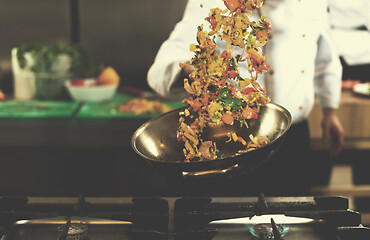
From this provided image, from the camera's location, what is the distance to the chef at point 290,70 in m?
1.26

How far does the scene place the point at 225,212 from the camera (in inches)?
39.8

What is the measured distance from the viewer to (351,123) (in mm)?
1932

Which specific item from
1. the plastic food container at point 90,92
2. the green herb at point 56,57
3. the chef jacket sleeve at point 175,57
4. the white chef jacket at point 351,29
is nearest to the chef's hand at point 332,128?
the white chef jacket at point 351,29

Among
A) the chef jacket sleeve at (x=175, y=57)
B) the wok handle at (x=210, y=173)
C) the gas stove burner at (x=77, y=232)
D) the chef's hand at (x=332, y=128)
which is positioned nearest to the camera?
the wok handle at (x=210, y=173)

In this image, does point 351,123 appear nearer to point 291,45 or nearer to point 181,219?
point 291,45

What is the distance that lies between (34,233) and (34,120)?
0.95 meters

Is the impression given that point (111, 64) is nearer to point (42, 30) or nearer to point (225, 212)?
point (42, 30)

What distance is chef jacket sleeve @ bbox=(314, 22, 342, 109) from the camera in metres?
1.53

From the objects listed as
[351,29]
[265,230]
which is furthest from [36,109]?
[351,29]

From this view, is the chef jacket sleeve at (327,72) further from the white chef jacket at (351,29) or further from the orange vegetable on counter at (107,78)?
the orange vegetable on counter at (107,78)

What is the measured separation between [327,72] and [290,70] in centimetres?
21

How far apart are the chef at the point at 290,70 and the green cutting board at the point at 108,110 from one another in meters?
0.52

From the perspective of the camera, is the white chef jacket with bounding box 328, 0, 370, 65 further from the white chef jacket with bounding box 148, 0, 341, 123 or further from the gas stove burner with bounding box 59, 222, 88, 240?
the gas stove burner with bounding box 59, 222, 88, 240

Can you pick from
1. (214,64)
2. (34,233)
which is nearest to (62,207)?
(34,233)
